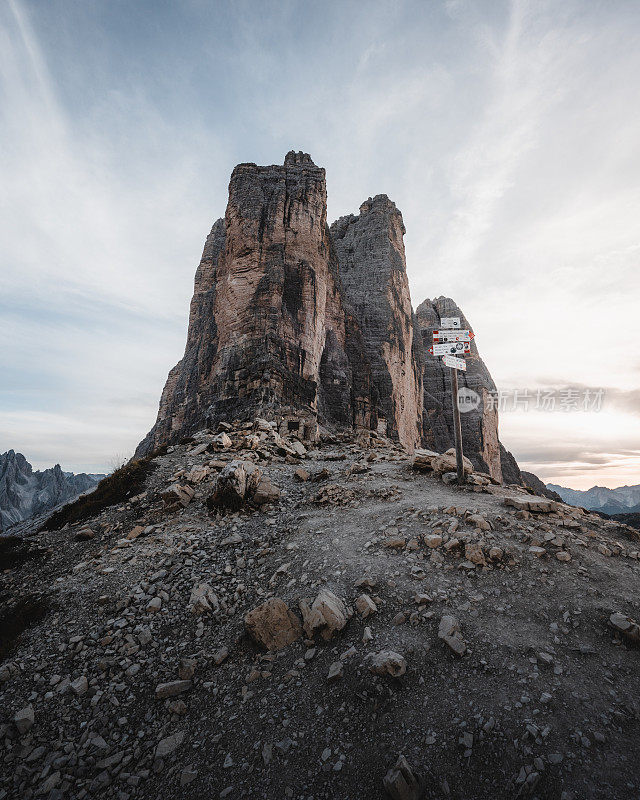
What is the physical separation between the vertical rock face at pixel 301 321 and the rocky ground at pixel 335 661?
13.7 meters

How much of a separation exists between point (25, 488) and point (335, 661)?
166 metres

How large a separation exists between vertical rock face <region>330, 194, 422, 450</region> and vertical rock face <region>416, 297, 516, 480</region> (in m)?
7.40

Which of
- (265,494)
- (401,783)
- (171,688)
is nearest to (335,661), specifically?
(401,783)

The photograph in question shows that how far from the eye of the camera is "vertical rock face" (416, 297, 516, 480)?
4623 cm

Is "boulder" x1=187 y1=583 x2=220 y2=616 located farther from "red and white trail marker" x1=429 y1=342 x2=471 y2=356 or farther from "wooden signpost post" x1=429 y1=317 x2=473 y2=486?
"red and white trail marker" x1=429 y1=342 x2=471 y2=356

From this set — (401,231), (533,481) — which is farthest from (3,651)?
(533,481)

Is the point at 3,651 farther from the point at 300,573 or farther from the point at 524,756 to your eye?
the point at 524,756

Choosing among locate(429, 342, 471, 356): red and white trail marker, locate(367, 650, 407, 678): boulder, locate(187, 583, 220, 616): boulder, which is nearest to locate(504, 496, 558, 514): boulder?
locate(429, 342, 471, 356): red and white trail marker

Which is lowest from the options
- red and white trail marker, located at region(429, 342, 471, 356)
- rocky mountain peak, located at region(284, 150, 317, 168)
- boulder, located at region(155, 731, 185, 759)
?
boulder, located at region(155, 731, 185, 759)

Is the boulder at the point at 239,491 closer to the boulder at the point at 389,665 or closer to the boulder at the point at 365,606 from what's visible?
the boulder at the point at 365,606

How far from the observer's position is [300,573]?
618cm

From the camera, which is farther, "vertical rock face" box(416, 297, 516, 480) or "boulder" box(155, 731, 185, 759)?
"vertical rock face" box(416, 297, 516, 480)

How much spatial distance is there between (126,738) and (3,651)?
2870 millimetres

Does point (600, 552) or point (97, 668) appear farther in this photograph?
point (600, 552)
